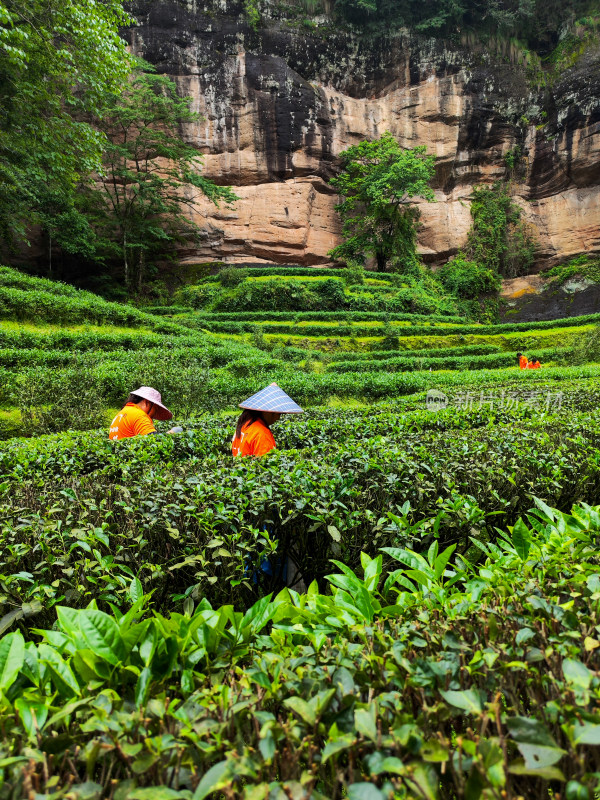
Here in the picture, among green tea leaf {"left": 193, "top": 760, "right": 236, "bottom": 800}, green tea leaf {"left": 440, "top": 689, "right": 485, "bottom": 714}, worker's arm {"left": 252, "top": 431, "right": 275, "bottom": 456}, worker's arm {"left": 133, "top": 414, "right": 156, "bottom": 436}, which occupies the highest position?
green tea leaf {"left": 440, "top": 689, "right": 485, "bottom": 714}

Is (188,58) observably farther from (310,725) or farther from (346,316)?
(310,725)

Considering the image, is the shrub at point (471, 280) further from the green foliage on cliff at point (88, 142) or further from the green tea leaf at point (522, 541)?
the green tea leaf at point (522, 541)

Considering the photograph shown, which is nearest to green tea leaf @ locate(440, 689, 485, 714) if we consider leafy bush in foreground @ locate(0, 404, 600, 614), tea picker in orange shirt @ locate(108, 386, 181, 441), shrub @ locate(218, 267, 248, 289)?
leafy bush in foreground @ locate(0, 404, 600, 614)

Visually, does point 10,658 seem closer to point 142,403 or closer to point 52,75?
point 142,403

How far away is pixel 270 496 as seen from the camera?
2.47 m

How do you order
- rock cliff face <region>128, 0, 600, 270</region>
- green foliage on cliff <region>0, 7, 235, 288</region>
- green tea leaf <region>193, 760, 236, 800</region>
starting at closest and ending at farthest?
green tea leaf <region>193, 760, 236, 800</region> → green foliage on cliff <region>0, 7, 235, 288</region> → rock cliff face <region>128, 0, 600, 270</region>

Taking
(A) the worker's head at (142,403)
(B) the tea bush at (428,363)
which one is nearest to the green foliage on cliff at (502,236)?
(B) the tea bush at (428,363)

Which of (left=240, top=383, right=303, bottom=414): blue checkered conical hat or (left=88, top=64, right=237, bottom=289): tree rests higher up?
(left=88, top=64, right=237, bottom=289): tree

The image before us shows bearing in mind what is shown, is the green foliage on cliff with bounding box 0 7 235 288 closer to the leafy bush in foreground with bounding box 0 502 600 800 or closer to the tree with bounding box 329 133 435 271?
the tree with bounding box 329 133 435 271

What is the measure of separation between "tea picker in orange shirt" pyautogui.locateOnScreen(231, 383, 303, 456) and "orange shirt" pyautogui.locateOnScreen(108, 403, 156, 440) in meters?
1.50

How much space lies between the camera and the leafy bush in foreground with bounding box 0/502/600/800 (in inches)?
29.6

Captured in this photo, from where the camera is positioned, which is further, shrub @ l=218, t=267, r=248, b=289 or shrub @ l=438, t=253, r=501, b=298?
shrub @ l=438, t=253, r=501, b=298

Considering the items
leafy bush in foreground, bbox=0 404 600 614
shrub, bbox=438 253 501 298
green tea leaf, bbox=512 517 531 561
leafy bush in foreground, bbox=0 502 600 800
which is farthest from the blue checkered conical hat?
shrub, bbox=438 253 501 298

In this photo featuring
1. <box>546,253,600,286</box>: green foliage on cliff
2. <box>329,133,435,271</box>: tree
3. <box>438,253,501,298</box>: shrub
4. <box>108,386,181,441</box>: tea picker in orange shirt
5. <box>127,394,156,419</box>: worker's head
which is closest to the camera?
<box>108,386,181,441</box>: tea picker in orange shirt
